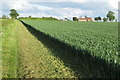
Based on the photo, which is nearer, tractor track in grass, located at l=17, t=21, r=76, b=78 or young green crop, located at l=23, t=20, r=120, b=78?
young green crop, located at l=23, t=20, r=120, b=78

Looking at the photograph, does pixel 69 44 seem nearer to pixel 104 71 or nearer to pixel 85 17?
pixel 104 71

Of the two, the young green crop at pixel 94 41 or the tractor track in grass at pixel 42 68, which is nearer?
the young green crop at pixel 94 41

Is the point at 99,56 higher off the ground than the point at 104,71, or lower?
higher

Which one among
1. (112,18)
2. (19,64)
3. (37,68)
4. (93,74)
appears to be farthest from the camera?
(112,18)

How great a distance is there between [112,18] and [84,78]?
149 m

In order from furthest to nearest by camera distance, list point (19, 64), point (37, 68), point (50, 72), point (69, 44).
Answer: point (69, 44) < point (19, 64) < point (37, 68) < point (50, 72)

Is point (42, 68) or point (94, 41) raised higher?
point (94, 41)

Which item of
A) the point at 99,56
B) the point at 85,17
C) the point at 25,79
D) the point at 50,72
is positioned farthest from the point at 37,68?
the point at 85,17

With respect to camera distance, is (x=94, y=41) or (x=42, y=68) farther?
(x=94, y=41)

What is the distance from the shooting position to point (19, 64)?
1150 cm

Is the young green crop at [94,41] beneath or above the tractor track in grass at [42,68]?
above

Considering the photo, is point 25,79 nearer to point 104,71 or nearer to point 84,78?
point 84,78

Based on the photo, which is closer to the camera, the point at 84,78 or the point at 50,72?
the point at 84,78

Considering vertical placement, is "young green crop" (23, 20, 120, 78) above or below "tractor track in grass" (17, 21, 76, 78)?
above
